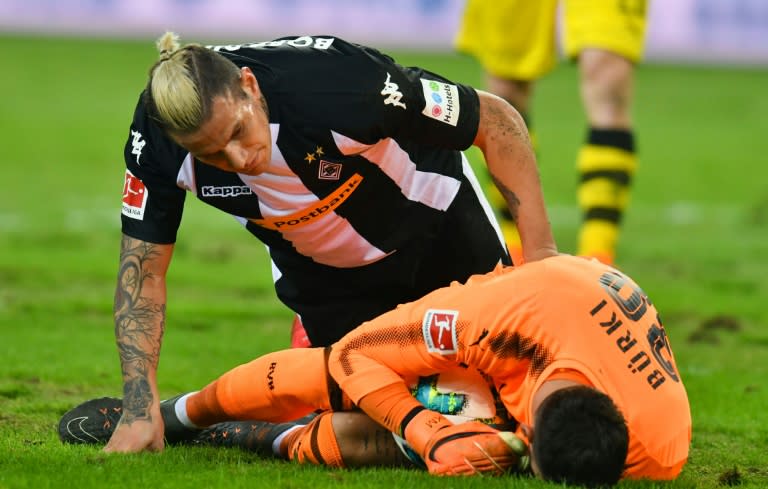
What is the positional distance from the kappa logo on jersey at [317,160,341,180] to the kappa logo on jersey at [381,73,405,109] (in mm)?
272

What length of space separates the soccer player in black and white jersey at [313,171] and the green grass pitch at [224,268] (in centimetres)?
65

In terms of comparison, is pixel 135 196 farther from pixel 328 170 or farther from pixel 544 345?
pixel 544 345

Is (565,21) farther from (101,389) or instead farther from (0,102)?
(0,102)

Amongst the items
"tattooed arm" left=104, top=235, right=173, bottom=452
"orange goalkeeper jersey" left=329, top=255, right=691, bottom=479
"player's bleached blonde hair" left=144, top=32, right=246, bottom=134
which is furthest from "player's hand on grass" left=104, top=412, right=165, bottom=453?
"player's bleached blonde hair" left=144, top=32, right=246, bottom=134

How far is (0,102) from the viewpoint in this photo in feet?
55.4

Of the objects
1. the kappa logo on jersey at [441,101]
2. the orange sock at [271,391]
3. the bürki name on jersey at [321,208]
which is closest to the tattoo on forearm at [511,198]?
the kappa logo on jersey at [441,101]

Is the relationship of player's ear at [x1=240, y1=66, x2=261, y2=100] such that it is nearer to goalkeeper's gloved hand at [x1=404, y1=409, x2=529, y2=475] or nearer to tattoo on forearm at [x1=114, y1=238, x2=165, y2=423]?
tattoo on forearm at [x1=114, y1=238, x2=165, y2=423]

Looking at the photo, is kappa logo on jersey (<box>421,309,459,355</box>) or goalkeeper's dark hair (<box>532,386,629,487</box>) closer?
goalkeeper's dark hair (<box>532,386,629,487</box>)

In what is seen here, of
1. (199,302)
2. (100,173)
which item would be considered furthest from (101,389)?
(100,173)

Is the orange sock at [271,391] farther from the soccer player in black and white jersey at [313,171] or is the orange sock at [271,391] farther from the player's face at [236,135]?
the player's face at [236,135]

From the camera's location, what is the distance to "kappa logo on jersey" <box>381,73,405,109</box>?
4.17 m

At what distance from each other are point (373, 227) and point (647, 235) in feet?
21.9

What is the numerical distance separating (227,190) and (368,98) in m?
0.56

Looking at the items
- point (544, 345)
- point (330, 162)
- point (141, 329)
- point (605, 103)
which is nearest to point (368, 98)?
point (330, 162)
